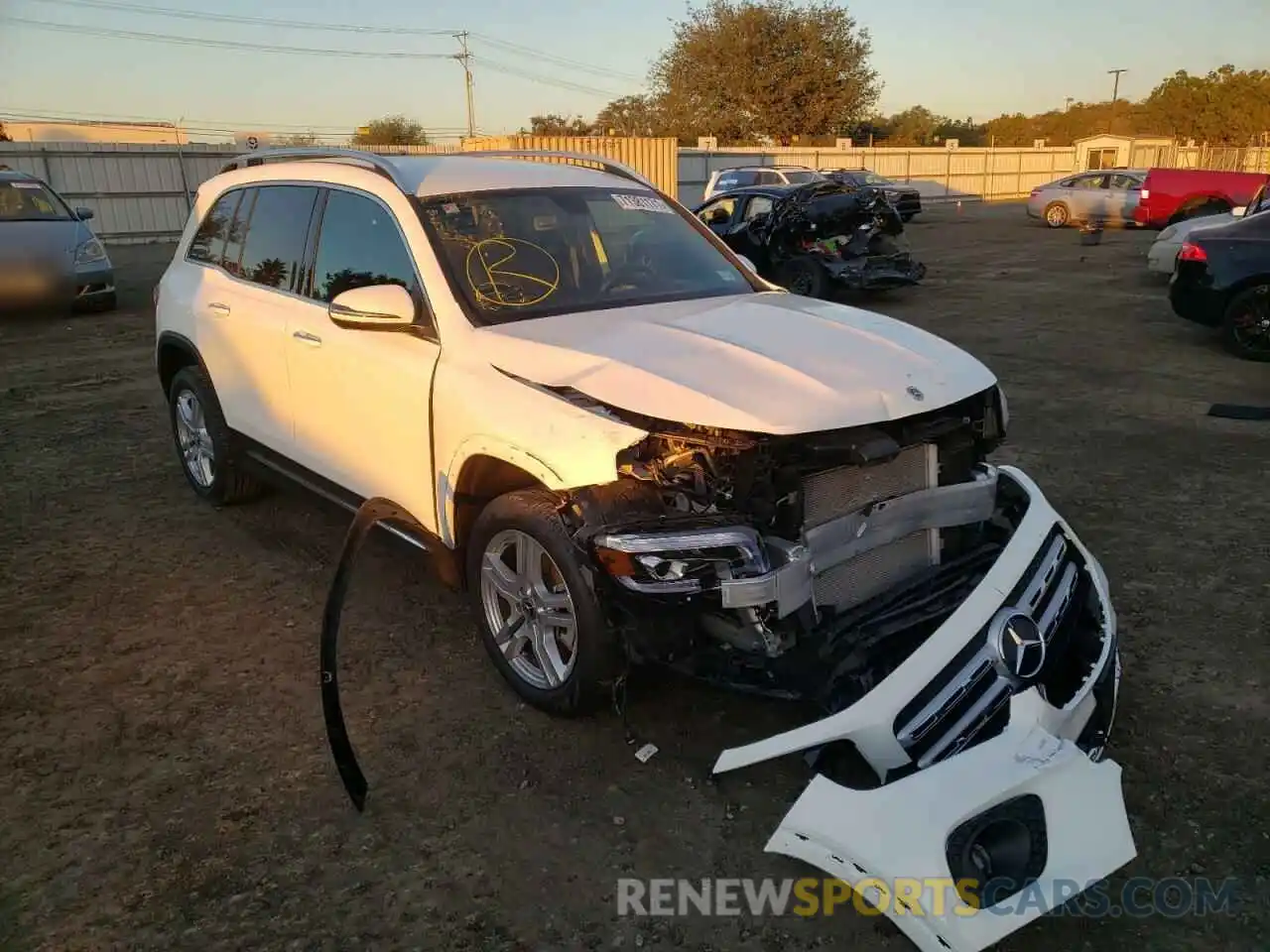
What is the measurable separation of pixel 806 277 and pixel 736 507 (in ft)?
33.7

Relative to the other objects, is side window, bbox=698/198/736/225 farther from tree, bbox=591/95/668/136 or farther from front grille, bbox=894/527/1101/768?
tree, bbox=591/95/668/136

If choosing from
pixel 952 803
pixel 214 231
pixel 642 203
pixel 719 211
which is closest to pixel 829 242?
pixel 719 211

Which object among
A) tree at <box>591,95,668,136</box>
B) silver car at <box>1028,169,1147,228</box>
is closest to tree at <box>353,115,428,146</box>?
tree at <box>591,95,668,136</box>

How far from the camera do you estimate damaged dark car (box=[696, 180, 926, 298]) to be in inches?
492

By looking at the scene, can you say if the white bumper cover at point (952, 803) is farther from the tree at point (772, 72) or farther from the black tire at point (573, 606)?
the tree at point (772, 72)

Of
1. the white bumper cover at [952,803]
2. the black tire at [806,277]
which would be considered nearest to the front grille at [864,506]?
the white bumper cover at [952,803]

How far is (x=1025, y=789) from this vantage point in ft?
7.52

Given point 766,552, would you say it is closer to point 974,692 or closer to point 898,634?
point 898,634

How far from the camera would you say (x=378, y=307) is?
11.5 feet

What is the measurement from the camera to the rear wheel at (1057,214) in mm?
24859

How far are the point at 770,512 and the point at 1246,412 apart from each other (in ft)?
20.0

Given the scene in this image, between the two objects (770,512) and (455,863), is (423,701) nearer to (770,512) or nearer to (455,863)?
(455,863)

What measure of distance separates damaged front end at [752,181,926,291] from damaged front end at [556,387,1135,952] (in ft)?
A: 31.3

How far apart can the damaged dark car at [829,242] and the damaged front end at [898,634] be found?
31.2 ft
